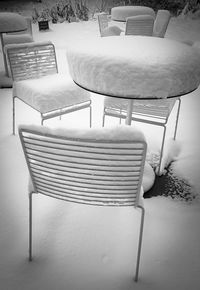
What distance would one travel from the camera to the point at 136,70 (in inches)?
55.7

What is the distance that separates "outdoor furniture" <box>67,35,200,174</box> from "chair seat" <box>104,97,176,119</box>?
1.53ft

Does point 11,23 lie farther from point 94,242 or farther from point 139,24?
point 94,242

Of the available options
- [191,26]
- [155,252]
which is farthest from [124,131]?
[191,26]

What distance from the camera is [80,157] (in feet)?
3.28

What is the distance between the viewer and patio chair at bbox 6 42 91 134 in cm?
213

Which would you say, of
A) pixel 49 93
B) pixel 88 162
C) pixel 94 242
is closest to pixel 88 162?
pixel 88 162

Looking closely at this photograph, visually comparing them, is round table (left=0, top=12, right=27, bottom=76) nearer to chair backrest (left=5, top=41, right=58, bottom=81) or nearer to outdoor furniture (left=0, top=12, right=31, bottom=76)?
outdoor furniture (left=0, top=12, right=31, bottom=76)

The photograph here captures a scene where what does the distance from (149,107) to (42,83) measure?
0.89 m

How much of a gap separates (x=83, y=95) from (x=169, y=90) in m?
1.01

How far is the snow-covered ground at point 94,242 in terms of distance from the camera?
1386 mm

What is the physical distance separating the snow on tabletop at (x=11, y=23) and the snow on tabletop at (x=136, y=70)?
2290 mm

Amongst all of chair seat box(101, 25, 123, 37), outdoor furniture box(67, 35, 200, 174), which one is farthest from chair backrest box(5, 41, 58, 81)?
chair seat box(101, 25, 123, 37)

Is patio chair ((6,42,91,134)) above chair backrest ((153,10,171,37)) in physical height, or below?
below

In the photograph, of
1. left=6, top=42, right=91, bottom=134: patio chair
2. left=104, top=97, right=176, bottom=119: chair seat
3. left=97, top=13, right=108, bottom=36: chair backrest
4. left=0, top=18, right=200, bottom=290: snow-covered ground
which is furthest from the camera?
→ left=97, top=13, right=108, bottom=36: chair backrest
